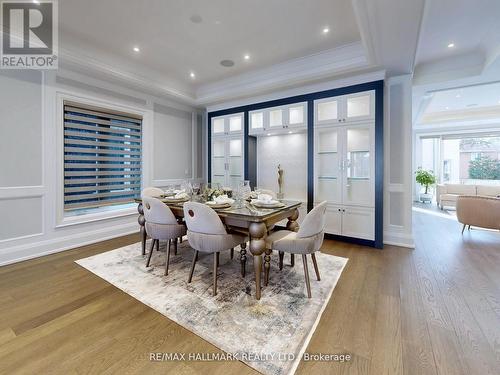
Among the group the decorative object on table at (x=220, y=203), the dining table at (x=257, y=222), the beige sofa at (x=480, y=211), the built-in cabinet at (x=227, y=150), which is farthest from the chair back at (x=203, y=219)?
the beige sofa at (x=480, y=211)

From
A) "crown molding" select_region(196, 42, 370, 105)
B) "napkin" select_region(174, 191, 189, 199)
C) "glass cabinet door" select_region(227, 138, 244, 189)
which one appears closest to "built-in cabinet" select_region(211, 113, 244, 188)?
"glass cabinet door" select_region(227, 138, 244, 189)

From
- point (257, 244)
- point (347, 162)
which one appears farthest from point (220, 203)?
point (347, 162)

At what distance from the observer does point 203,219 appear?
2.12 m

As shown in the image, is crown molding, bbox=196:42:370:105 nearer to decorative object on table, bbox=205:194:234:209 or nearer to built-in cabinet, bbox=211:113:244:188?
built-in cabinet, bbox=211:113:244:188

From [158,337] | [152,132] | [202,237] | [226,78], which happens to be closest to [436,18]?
[226,78]

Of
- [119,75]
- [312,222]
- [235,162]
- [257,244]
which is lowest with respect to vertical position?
Result: [257,244]

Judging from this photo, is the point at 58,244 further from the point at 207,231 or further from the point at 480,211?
the point at 480,211

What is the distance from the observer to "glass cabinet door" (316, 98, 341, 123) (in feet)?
12.2

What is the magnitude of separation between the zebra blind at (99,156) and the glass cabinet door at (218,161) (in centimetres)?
162

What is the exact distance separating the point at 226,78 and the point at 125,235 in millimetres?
3581

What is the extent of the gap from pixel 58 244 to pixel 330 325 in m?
Answer: 3.81

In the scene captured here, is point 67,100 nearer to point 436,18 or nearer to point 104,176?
point 104,176

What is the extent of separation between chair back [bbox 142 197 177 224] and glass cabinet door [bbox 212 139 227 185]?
2.69 metres

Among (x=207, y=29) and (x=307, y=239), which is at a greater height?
(x=207, y=29)
